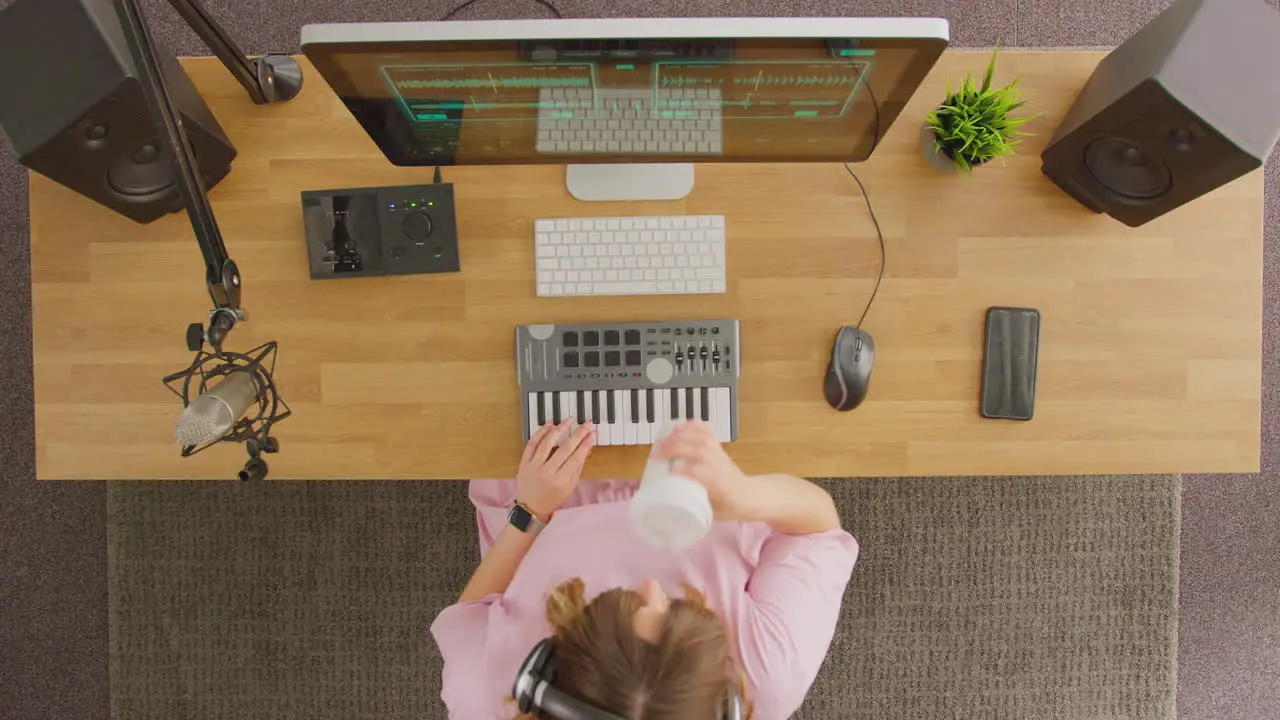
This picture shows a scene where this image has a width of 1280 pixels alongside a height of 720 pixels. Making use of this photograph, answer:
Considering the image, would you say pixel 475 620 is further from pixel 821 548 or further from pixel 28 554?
pixel 28 554

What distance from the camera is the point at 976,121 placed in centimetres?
124

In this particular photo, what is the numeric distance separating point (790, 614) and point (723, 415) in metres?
0.33

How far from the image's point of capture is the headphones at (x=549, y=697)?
87 cm

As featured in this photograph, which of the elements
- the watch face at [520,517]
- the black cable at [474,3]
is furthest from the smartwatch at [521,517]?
the black cable at [474,3]

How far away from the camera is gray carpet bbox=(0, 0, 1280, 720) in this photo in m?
1.92

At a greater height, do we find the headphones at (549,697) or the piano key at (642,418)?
the piano key at (642,418)

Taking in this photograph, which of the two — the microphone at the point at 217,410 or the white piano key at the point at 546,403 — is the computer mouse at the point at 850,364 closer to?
the white piano key at the point at 546,403

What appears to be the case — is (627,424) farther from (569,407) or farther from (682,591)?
(682,591)

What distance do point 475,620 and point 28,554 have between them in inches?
58.2

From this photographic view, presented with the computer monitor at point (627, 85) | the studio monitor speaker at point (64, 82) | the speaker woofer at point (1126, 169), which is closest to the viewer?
the computer monitor at point (627, 85)

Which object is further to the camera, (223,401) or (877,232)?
(877,232)

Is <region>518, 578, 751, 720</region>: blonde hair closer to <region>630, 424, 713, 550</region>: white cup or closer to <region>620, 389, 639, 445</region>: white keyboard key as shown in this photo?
<region>630, 424, 713, 550</region>: white cup

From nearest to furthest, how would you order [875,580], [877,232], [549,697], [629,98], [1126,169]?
[549,697] → [629,98] → [1126,169] → [877,232] → [875,580]

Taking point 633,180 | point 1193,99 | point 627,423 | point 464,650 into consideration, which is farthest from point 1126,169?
point 464,650
